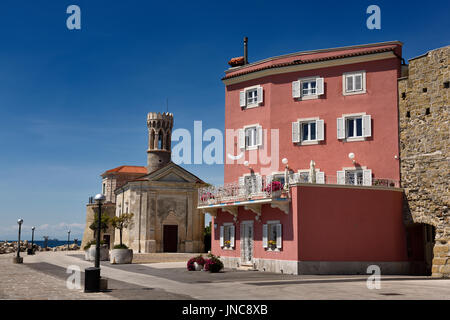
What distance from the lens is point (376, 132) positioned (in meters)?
29.6

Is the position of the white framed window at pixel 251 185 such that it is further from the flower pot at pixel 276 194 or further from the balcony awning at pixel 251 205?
the flower pot at pixel 276 194

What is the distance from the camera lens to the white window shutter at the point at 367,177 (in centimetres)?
2889

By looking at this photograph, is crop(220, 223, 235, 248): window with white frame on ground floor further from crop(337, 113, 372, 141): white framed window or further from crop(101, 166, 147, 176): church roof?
crop(101, 166, 147, 176): church roof

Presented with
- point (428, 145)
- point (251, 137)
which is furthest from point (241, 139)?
point (428, 145)

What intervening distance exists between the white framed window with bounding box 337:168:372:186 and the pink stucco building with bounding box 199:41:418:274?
2.3 inches

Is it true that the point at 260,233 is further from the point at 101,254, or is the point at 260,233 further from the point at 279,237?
the point at 101,254

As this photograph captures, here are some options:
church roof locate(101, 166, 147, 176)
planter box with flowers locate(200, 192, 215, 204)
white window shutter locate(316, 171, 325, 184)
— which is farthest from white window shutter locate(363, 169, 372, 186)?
church roof locate(101, 166, 147, 176)

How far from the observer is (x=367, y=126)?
1168 inches

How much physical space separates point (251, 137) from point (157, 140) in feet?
118

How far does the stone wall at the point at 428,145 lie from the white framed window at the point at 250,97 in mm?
8894

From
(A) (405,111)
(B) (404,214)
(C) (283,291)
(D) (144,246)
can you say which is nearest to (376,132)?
(A) (405,111)

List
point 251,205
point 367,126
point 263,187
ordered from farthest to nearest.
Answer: point 367,126
point 251,205
point 263,187

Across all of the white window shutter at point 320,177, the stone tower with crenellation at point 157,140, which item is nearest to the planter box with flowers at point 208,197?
the white window shutter at point 320,177
